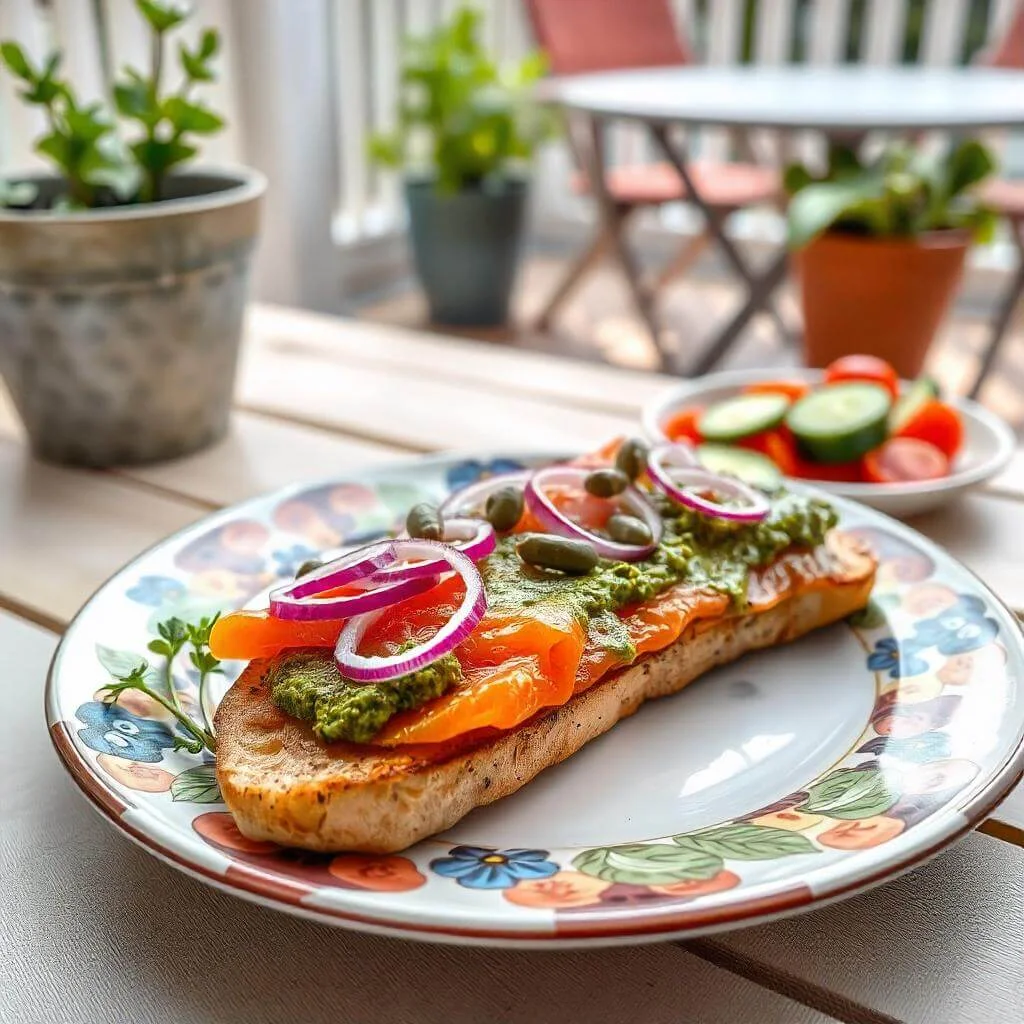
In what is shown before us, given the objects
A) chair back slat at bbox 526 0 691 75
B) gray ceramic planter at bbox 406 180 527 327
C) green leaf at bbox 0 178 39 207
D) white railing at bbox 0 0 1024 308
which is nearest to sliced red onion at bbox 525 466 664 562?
green leaf at bbox 0 178 39 207

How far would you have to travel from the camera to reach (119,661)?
0.89 meters

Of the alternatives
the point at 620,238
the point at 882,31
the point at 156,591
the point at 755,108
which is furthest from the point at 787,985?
the point at 882,31

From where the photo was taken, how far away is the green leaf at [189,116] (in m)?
1.34

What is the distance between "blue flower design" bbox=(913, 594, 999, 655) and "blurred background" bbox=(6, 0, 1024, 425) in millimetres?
2844

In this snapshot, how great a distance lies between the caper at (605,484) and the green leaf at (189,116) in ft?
2.30

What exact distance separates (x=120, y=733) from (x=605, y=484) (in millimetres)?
449

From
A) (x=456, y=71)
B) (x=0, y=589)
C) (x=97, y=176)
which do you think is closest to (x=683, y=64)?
(x=456, y=71)

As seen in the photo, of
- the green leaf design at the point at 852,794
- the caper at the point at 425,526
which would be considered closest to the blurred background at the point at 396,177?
the caper at the point at 425,526

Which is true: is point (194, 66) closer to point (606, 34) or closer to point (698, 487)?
point (698, 487)

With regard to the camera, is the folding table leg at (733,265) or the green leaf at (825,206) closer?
the green leaf at (825,206)

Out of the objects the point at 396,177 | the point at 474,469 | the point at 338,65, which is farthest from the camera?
the point at 396,177

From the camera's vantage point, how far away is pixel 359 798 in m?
0.69

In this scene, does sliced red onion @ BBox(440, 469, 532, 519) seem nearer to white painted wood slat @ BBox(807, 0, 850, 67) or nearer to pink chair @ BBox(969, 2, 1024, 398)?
pink chair @ BBox(969, 2, 1024, 398)

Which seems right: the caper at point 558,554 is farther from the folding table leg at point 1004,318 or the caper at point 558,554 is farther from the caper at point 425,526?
the folding table leg at point 1004,318
